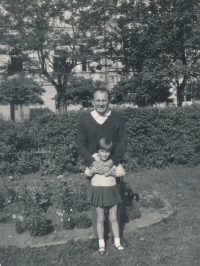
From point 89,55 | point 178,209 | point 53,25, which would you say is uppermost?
point 53,25

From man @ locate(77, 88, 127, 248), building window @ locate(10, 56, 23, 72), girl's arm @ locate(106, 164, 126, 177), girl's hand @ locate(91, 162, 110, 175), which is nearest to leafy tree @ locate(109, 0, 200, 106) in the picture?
building window @ locate(10, 56, 23, 72)

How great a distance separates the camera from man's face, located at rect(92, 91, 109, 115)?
3805 millimetres

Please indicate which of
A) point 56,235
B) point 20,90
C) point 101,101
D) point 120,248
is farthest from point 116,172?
point 20,90

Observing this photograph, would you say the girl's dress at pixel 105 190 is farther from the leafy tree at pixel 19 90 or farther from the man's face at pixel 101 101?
the leafy tree at pixel 19 90

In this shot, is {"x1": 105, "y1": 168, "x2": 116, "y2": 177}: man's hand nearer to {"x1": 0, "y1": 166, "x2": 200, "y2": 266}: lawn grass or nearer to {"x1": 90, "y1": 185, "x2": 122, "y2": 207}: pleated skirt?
{"x1": 90, "y1": 185, "x2": 122, "y2": 207}: pleated skirt

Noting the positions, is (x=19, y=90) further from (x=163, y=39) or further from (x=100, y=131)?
(x=100, y=131)

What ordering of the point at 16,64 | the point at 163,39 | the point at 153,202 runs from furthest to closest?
the point at 16,64 < the point at 163,39 < the point at 153,202

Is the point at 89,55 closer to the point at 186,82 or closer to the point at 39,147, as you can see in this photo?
the point at 186,82

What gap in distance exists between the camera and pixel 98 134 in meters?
3.94

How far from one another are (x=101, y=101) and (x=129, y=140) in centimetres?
478

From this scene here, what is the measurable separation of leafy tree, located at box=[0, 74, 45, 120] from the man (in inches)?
828

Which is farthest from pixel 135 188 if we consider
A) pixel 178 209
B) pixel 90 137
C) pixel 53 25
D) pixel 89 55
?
pixel 53 25

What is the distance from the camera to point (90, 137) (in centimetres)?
397

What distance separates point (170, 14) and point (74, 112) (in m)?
9.63
